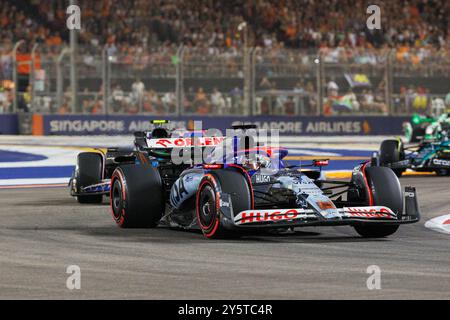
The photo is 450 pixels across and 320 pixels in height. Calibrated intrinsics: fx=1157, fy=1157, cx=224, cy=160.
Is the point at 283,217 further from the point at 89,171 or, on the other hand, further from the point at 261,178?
the point at 89,171

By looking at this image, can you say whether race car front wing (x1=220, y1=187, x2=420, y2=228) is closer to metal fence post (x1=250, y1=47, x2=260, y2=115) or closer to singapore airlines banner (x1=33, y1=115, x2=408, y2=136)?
metal fence post (x1=250, y1=47, x2=260, y2=115)

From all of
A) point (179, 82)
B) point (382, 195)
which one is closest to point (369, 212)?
point (382, 195)

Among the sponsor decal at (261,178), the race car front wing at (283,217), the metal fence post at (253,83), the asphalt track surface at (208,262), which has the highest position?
→ the metal fence post at (253,83)

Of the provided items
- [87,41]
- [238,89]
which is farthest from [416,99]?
[87,41]

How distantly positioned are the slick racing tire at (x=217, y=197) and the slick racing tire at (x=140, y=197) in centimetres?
92

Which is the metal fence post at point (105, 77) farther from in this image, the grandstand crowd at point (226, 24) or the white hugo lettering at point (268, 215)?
the white hugo lettering at point (268, 215)

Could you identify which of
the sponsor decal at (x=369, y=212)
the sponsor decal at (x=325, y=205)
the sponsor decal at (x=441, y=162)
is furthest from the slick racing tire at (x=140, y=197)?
the sponsor decal at (x=441, y=162)

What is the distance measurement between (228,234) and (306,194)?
88 centimetres

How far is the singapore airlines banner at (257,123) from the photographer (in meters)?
35.9

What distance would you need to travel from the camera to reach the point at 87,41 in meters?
42.7

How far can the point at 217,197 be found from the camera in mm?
11156

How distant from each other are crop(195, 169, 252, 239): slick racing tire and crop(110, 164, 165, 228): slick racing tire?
92cm
